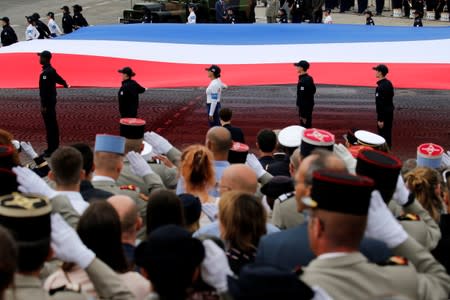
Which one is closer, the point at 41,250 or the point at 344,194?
the point at 344,194

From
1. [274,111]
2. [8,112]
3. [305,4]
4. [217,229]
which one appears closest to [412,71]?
[274,111]

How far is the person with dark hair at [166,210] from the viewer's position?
12.6 ft

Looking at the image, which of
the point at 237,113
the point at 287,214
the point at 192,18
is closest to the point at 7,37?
the point at 192,18

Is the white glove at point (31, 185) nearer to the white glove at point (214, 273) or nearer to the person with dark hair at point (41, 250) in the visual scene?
the person with dark hair at point (41, 250)

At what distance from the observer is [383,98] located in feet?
35.8

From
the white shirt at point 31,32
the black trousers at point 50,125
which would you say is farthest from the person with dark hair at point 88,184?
the white shirt at point 31,32

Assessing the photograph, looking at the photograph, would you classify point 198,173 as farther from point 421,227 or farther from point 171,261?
point 171,261

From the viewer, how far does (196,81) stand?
11984 mm

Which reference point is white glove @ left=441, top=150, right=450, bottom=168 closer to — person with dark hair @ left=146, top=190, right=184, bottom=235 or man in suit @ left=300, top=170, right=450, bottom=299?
person with dark hair @ left=146, top=190, right=184, bottom=235

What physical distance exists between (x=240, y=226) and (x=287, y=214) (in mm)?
799

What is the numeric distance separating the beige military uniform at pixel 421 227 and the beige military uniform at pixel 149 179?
165cm

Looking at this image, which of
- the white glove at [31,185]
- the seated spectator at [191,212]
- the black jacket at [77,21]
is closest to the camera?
the white glove at [31,185]

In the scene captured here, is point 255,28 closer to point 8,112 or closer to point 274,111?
point 274,111

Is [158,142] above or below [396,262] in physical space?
below
